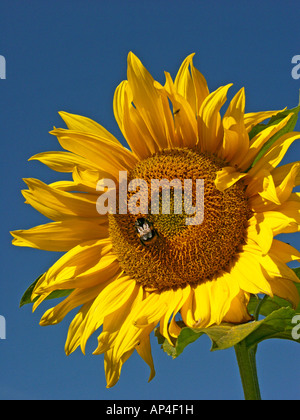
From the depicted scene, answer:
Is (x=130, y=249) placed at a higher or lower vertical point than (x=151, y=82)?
lower

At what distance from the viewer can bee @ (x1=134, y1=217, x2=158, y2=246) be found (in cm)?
396

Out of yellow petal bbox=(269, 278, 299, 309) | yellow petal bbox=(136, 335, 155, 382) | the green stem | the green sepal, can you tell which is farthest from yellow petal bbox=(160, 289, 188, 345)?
yellow petal bbox=(269, 278, 299, 309)

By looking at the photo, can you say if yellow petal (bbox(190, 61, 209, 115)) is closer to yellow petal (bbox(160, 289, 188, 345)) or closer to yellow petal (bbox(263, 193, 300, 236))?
yellow petal (bbox(263, 193, 300, 236))

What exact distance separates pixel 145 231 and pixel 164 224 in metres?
0.16

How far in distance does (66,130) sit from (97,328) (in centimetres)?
156

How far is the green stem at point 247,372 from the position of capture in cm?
374

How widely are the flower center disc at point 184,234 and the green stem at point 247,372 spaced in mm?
566

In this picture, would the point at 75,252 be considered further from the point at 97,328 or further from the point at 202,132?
the point at 202,132

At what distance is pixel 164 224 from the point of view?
13.2 ft

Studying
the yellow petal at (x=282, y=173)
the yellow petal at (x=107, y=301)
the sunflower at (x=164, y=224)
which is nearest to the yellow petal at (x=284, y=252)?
the sunflower at (x=164, y=224)

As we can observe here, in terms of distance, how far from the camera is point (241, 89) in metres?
3.80

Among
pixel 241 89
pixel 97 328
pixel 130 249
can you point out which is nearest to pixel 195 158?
pixel 241 89

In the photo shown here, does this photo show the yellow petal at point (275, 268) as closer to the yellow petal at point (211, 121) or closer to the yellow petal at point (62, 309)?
the yellow petal at point (211, 121)

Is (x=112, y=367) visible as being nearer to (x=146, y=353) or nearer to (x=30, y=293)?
(x=146, y=353)
